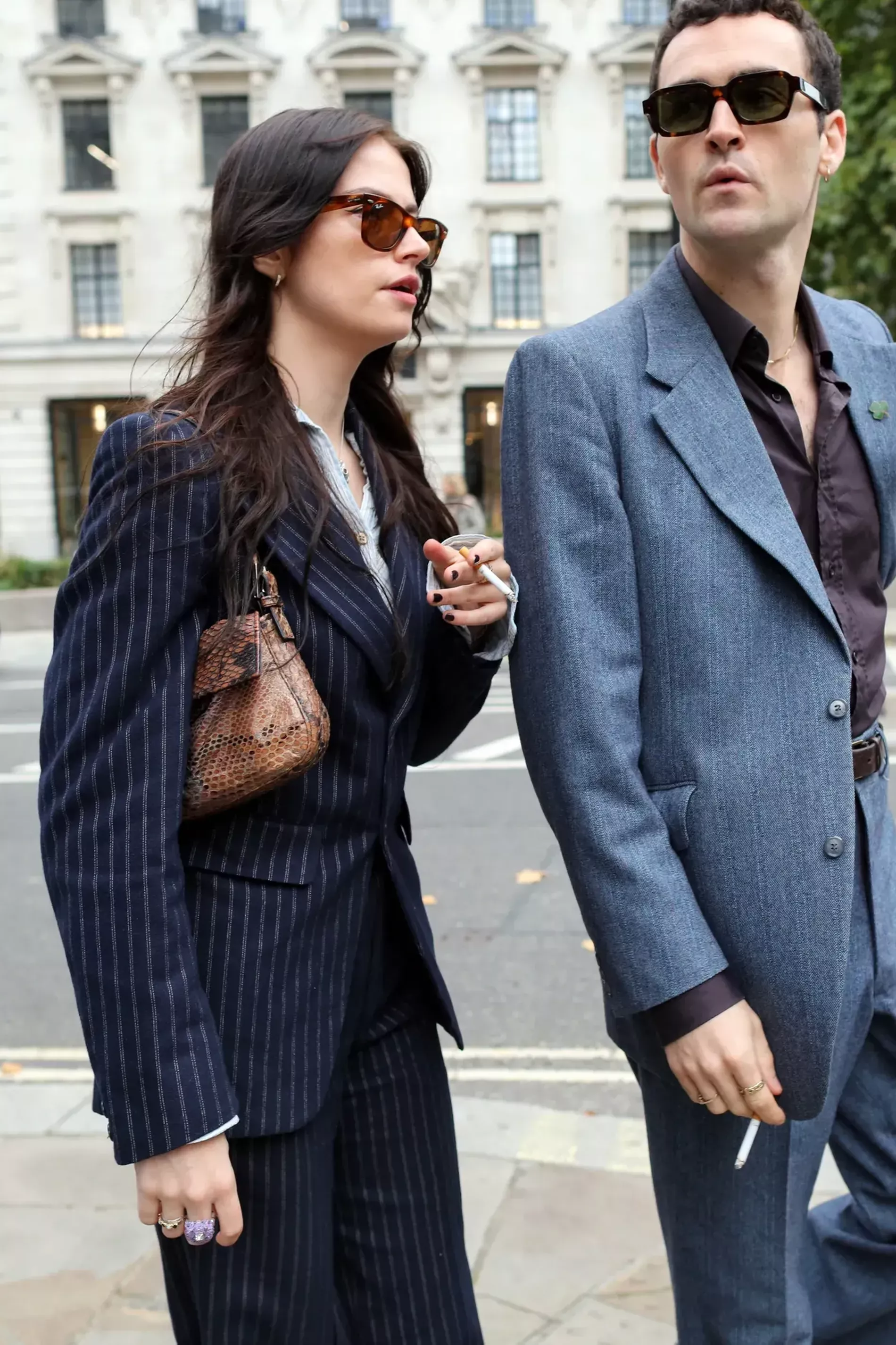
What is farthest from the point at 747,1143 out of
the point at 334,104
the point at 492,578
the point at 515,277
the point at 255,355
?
the point at 334,104

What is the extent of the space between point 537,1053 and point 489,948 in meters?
1.05

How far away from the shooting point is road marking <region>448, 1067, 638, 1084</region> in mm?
4270

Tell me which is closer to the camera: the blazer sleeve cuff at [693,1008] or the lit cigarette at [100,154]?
the blazer sleeve cuff at [693,1008]

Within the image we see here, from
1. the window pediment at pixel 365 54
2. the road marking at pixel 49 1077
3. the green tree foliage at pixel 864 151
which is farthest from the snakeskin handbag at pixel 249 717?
the window pediment at pixel 365 54

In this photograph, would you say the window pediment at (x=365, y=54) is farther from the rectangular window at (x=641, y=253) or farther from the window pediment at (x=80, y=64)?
the rectangular window at (x=641, y=253)

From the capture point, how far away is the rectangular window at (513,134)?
98.0ft

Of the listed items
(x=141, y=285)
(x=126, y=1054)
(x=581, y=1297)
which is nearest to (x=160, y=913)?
(x=126, y=1054)

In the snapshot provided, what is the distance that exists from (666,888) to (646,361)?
75 cm

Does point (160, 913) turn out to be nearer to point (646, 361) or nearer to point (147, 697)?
point (147, 697)

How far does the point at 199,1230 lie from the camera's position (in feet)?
5.64

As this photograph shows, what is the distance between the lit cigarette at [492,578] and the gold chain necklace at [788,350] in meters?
0.52

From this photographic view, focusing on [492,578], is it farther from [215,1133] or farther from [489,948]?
[489,948]

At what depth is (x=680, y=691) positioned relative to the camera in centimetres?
185

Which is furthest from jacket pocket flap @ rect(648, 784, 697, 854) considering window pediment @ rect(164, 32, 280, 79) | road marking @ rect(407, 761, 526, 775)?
window pediment @ rect(164, 32, 280, 79)
